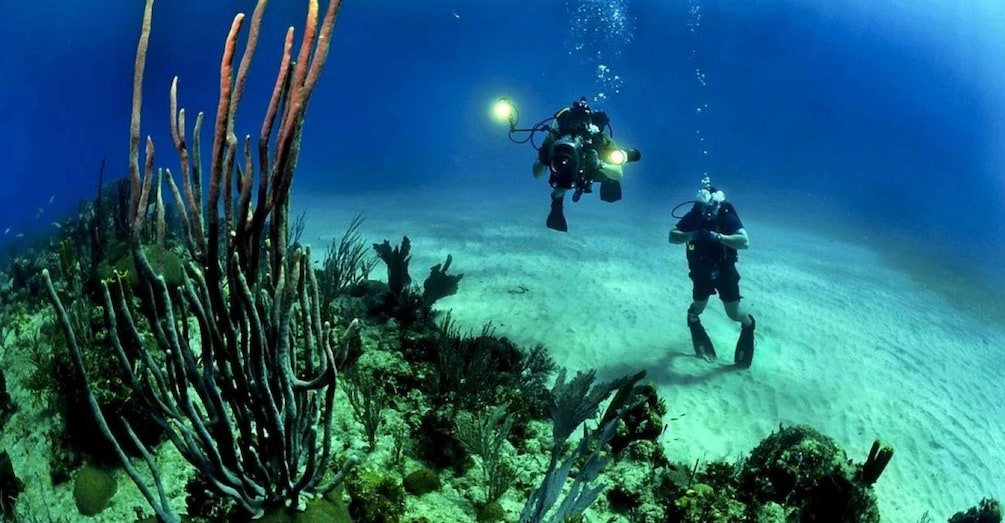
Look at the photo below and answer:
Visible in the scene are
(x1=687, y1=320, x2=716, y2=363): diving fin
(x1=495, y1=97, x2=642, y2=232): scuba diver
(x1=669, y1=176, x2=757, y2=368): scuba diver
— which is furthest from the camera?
(x1=495, y1=97, x2=642, y2=232): scuba diver

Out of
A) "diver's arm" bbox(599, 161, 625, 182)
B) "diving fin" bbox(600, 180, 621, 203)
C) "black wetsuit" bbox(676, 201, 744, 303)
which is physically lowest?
"black wetsuit" bbox(676, 201, 744, 303)

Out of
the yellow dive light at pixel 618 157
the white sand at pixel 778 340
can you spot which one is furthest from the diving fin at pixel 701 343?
the yellow dive light at pixel 618 157

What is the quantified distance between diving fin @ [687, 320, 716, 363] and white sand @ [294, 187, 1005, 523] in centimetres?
27

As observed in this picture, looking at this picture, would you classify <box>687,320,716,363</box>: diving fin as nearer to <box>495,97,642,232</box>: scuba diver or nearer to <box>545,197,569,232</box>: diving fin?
<box>495,97,642,232</box>: scuba diver

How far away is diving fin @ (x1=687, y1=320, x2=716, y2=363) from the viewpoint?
8.03m

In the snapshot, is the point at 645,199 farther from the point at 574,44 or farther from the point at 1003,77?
the point at 1003,77

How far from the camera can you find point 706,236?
24.9 ft

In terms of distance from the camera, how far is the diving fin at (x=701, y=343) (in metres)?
8.03

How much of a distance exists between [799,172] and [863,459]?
51968 millimetres

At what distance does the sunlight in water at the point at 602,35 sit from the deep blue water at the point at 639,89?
0.55 metres

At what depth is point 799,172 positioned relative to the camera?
5059cm

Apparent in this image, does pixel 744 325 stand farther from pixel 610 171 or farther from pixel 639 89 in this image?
pixel 639 89

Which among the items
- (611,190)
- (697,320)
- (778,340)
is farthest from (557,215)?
(778,340)

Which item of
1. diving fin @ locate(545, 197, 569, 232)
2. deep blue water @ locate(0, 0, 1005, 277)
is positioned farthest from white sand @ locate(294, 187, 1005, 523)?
deep blue water @ locate(0, 0, 1005, 277)
